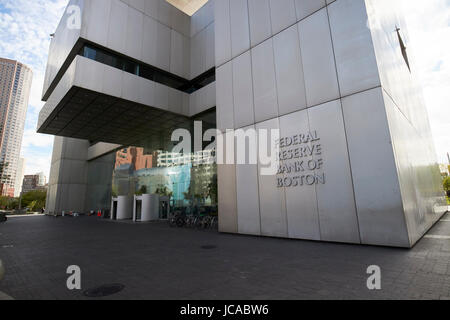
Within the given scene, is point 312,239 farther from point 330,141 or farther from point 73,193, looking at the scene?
point 73,193

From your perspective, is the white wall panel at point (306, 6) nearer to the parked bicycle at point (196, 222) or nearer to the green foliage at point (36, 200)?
the parked bicycle at point (196, 222)

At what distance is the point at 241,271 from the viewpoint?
5254 millimetres

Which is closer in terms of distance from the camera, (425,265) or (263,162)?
(425,265)

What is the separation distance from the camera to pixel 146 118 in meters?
21.3

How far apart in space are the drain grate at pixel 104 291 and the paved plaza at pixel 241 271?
115 mm

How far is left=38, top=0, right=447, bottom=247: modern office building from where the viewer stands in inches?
315

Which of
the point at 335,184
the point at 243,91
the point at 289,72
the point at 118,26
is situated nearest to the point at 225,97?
the point at 243,91

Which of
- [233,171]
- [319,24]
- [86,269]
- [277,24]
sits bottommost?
[86,269]

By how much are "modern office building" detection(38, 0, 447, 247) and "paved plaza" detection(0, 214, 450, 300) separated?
1.82m

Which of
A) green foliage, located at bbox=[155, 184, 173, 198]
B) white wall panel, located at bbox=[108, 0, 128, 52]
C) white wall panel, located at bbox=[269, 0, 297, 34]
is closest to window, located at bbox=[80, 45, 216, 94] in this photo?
white wall panel, located at bbox=[108, 0, 128, 52]

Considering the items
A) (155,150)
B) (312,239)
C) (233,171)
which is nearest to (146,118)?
(155,150)

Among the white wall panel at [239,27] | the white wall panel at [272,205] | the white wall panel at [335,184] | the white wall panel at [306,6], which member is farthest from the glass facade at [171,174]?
the white wall panel at [306,6]

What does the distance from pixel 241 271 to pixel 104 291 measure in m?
2.86

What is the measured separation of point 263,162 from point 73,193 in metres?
38.3
